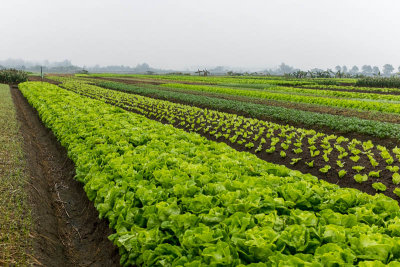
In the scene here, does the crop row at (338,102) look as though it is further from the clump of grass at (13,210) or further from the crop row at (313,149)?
the clump of grass at (13,210)

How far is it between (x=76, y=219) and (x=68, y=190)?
1538 millimetres

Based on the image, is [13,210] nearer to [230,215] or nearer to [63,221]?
[63,221]

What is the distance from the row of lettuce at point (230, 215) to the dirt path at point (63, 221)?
2.72 ft

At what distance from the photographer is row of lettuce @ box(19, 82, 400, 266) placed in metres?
2.85

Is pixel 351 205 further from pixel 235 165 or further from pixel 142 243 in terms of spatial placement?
pixel 142 243

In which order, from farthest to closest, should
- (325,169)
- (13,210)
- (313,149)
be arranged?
(313,149), (325,169), (13,210)

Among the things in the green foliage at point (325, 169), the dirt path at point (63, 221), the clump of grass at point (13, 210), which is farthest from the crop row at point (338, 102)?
the clump of grass at point (13, 210)

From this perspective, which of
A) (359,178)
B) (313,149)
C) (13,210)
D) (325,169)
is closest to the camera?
(13,210)

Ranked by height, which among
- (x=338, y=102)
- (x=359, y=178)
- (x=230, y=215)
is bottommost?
(x=359, y=178)

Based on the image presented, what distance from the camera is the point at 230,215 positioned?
3.71 meters

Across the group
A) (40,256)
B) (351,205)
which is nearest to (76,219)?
(40,256)

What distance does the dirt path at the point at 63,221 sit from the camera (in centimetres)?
488

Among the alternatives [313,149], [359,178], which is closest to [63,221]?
[359,178]

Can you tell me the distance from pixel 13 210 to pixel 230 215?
14.3ft
